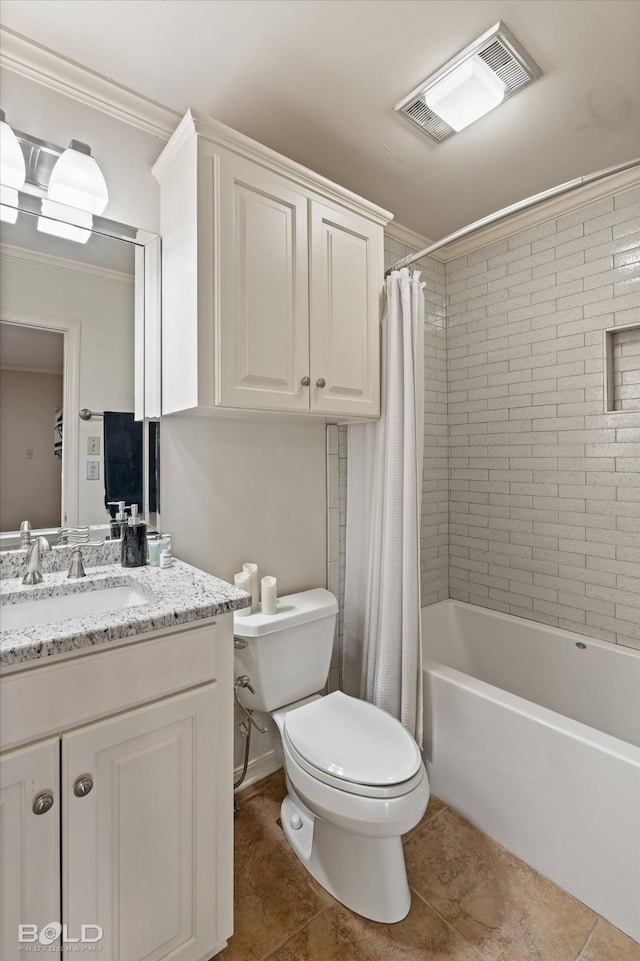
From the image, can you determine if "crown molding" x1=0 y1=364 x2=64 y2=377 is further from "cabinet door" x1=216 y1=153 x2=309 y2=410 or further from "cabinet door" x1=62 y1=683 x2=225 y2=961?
"cabinet door" x1=62 y1=683 x2=225 y2=961

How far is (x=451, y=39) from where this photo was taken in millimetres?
1310

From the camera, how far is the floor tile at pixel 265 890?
1.25m

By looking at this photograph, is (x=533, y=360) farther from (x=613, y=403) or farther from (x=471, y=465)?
(x=471, y=465)

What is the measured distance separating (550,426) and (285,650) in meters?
1.65

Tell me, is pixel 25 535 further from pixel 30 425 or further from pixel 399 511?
pixel 399 511

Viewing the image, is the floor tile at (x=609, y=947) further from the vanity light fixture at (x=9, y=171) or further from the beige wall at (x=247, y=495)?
the vanity light fixture at (x=9, y=171)

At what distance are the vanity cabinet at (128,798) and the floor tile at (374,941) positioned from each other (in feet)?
0.81

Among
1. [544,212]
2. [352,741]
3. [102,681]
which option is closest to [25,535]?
[102,681]

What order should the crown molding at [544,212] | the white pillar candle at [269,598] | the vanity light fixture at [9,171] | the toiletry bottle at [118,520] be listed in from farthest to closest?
the crown molding at [544,212] → the white pillar candle at [269,598] → the toiletry bottle at [118,520] → the vanity light fixture at [9,171]

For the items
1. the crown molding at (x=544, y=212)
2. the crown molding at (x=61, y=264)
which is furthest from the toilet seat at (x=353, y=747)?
the crown molding at (x=544, y=212)

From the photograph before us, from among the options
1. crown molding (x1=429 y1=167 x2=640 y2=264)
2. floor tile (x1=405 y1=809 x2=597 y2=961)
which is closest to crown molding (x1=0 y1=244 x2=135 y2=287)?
crown molding (x1=429 y1=167 x2=640 y2=264)

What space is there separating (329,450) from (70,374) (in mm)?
1072

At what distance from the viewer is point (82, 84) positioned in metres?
1.40

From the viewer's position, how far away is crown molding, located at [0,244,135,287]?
4.29 feet
